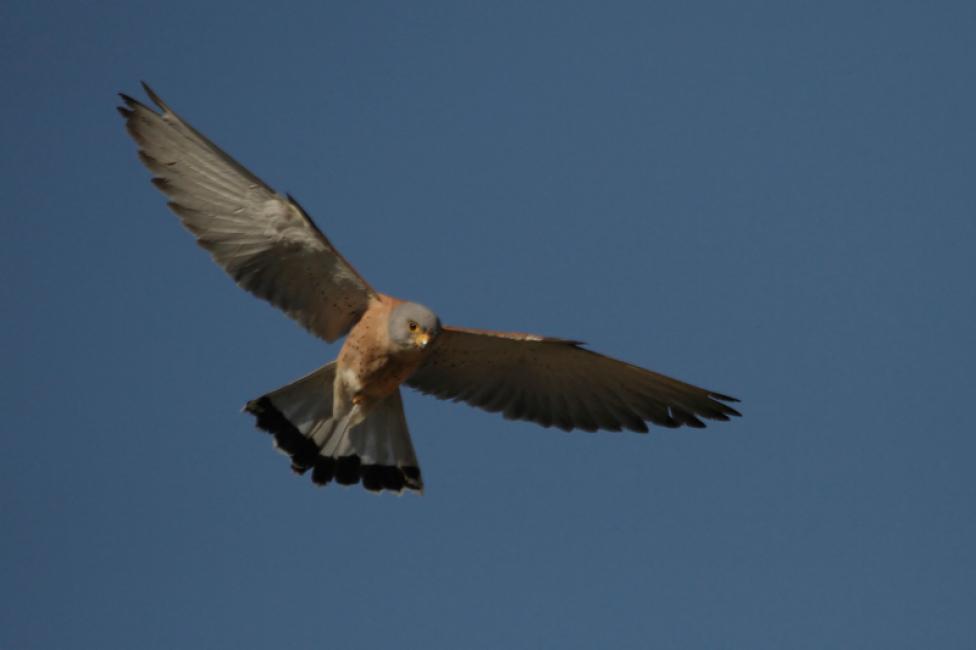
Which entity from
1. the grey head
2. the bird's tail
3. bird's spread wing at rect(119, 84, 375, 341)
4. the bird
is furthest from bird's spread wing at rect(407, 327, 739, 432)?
bird's spread wing at rect(119, 84, 375, 341)

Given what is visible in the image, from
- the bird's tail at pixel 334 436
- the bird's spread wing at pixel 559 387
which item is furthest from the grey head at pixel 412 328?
the bird's tail at pixel 334 436

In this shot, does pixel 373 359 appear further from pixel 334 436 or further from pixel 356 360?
pixel 334 436

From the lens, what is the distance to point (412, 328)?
7.35 meters

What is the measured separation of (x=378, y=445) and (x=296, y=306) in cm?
113

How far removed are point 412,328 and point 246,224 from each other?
44.5 inches

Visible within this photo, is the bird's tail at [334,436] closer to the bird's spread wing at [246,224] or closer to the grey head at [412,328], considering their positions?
the bird's spread wing at [246,224]

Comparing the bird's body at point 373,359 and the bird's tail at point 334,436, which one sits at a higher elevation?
the bird's body at point 373,359

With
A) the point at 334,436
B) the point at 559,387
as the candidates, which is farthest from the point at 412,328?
the point at 559,387

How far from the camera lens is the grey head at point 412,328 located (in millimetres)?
7340

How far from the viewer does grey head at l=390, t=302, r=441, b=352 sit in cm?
734

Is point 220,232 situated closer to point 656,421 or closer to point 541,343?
point 541,343

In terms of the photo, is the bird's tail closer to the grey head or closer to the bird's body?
the bird's body

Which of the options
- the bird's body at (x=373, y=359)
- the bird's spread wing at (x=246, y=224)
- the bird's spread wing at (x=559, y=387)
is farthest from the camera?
the bird's spread wing at (x=559, y=387)

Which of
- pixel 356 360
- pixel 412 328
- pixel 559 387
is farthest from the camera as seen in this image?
pixel 559 387
